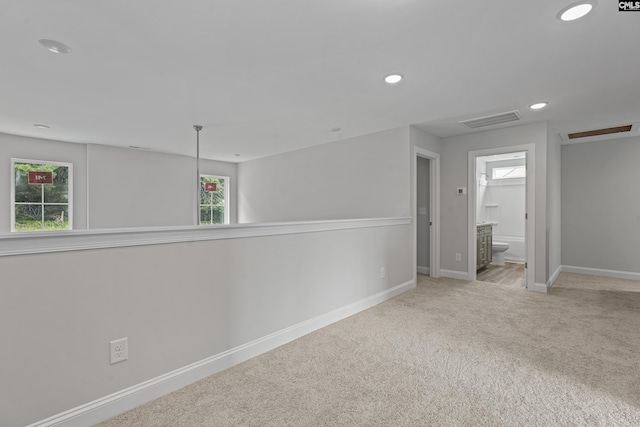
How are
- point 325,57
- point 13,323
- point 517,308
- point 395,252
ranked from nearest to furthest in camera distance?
point 13,323 → point 325,57 → point 517,308 → point 395,252

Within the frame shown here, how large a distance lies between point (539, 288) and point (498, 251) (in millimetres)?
2029

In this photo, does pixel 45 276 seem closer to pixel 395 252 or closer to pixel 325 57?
pixel 325 57

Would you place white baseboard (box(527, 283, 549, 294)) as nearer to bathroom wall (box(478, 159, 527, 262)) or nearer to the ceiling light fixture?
bathroom wall (box(478, 159, 527, 262))

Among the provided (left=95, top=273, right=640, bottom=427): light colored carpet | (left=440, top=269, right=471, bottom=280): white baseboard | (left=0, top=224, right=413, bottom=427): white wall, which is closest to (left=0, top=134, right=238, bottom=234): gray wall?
(left=0, top=224, right=413, bottom=427): white wall

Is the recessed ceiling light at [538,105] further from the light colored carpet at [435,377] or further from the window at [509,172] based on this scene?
the window at [509,172]

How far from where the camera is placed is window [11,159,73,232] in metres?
4.77

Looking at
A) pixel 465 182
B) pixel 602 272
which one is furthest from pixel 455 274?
pixel 602 272

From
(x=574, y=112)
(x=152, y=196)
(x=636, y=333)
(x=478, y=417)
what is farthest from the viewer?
(x=152, y=196)

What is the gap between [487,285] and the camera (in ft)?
14.6

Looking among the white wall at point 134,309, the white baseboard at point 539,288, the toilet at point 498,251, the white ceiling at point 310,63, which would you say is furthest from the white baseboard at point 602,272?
the white wall at point 134,309

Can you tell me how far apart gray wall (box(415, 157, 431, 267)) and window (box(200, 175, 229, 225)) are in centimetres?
461

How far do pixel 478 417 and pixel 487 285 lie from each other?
321 centimetres

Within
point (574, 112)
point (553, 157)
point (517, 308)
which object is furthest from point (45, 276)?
point (553, 157)

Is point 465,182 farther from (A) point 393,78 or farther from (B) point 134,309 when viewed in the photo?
(B) point 134,309
